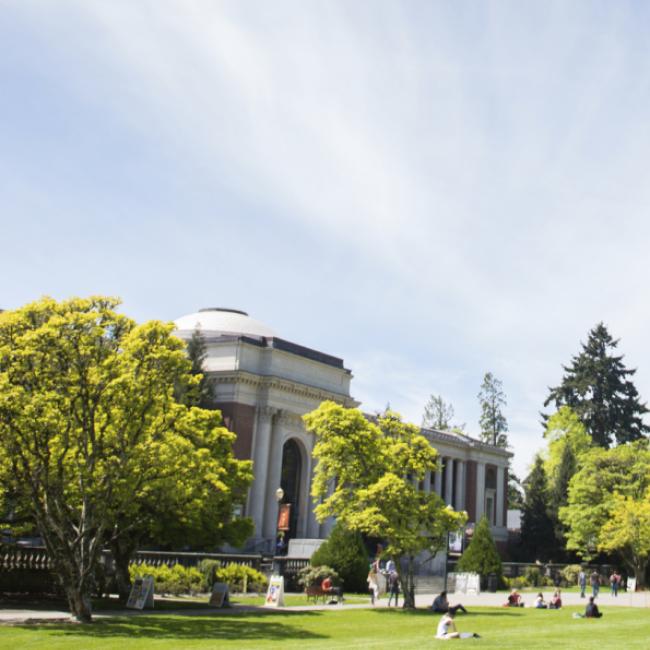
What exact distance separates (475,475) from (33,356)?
76044 mm

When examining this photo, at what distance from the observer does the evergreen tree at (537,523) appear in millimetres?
79500

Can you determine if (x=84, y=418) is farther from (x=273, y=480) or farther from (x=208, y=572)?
(x=273, y=480)

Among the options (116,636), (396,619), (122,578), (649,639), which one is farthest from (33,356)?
(649,639)

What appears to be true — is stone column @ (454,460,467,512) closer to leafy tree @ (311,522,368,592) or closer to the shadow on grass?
leafy tree @ (311,522,368,592)

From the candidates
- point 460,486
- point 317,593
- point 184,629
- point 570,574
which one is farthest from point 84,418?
point 460,486

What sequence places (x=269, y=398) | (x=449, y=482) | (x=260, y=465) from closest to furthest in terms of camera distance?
(x=260, y=465)
(x=269, y=398)
(x=449, y=482)

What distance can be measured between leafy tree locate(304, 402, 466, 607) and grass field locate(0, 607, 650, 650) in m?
2.86

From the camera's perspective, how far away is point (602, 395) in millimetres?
95312

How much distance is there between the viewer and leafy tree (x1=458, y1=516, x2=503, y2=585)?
50750mm

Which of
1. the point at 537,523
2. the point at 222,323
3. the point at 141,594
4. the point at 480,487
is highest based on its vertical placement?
the point at 222,323

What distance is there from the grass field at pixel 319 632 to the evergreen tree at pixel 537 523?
51.8 meters

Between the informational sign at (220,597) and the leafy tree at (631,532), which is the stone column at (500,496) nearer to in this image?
the leafy tree at (631,532)

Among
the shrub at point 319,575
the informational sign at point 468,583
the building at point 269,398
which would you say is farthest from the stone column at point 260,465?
the shrub at point 319,575

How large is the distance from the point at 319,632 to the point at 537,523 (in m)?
63.0
